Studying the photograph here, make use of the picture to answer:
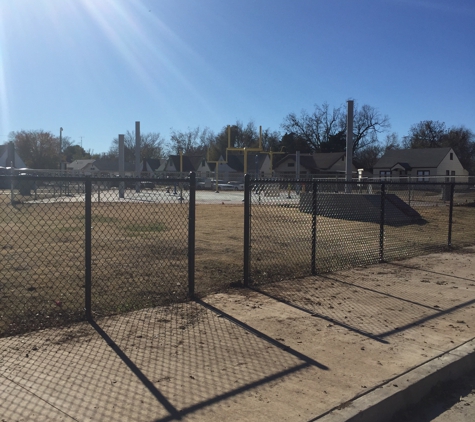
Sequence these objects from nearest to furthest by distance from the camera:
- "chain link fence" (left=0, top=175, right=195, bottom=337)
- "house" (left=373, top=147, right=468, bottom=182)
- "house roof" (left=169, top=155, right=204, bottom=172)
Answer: "chain link fence" (left=0, top=175, right=195, bottom=337)
"house" (left=373, top=147, right=468, bottom=182)
"house roof" (left=169, top=155, right=204, bottom=172)

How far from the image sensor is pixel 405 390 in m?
3.59

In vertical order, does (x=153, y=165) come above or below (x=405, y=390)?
above

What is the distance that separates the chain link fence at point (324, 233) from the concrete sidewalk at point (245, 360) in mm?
1599

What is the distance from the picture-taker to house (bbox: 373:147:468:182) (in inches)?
2467

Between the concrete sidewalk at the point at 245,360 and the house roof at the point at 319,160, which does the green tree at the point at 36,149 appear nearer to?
the house roof at the point at 319,160

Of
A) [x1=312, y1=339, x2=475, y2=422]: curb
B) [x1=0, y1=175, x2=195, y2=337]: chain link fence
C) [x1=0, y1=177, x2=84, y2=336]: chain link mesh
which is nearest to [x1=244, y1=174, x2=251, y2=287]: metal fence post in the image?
[x1=0, y1=175, x2=195, y2=337]: chain link fence

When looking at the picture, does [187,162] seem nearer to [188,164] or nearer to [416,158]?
[188,164]

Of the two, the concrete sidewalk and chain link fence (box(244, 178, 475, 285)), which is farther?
chain link fence (box(244, 178, 475, 285))

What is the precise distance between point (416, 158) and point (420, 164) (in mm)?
1525

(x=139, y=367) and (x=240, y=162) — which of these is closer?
(x=139, y=367)

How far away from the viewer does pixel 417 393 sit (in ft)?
12.2

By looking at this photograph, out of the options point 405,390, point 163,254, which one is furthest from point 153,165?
point 405,390

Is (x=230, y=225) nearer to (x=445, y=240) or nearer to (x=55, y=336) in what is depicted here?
(x=445, y=240)

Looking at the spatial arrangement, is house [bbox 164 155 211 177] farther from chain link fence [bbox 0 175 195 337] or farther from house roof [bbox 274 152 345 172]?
chain link fence [bbox 0 175 195 337]
